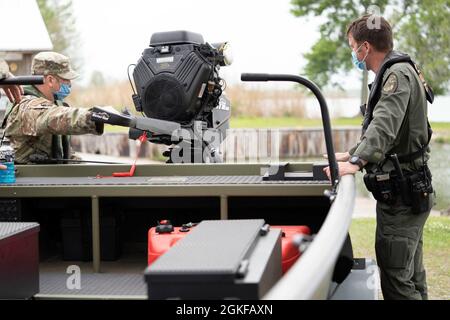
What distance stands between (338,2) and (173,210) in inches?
627

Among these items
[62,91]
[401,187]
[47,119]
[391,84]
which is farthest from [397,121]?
[62,91]

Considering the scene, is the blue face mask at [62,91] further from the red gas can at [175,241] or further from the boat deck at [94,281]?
the red gas can at [175,241]

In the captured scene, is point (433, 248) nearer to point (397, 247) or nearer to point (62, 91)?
point (397, 247)

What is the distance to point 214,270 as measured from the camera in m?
1.94

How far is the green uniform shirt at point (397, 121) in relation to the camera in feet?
11.3

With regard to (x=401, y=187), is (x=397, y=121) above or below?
above

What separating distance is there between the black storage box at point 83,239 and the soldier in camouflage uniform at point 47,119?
449 millimetres

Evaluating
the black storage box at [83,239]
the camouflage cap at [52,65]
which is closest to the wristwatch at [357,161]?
the black storage box at [83,239]

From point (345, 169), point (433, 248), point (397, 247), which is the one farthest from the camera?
point (433, 248)

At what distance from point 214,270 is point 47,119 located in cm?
209

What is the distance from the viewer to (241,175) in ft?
11.7

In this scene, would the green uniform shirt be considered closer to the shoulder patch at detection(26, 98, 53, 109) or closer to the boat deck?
the boat deck

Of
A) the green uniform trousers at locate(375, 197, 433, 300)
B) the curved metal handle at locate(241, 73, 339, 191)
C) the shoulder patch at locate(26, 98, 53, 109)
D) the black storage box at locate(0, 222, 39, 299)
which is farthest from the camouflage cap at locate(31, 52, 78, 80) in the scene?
the green uniform trousers at locate(375, 197, 433, 300)

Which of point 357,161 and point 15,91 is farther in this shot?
point 15,91
